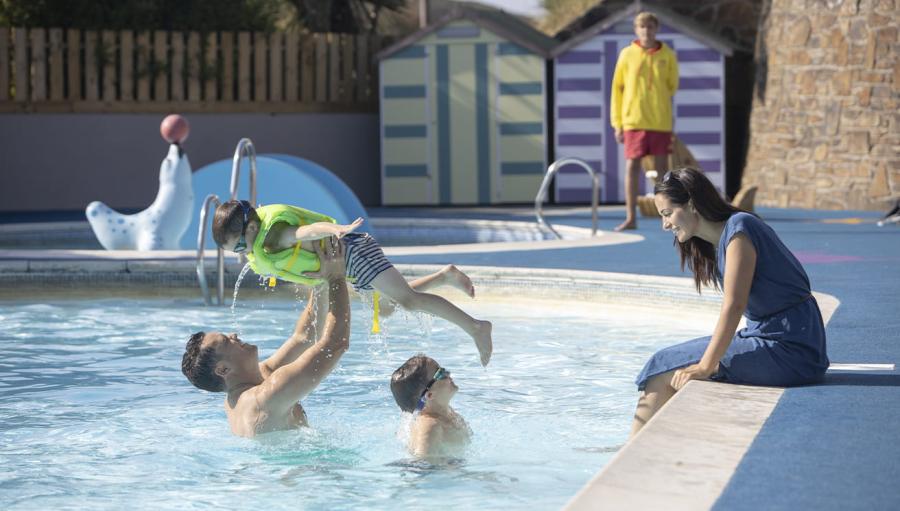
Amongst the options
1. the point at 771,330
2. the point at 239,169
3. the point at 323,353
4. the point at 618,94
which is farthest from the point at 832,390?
the point at 618,94

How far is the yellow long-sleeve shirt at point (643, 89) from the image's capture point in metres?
13.3

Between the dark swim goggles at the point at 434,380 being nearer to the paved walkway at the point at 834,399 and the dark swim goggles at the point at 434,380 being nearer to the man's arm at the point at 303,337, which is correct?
the man's arm at the point at 303,337

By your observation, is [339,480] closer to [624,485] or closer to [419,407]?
[419,407]

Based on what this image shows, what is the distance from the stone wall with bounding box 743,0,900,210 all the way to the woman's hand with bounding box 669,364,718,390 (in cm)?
1105

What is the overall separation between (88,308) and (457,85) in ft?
27.0

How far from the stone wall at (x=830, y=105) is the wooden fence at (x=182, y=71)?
5.43 meters

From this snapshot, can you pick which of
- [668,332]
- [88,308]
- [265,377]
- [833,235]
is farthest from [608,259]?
[265,377]

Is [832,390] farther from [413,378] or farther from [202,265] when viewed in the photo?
[202,265]

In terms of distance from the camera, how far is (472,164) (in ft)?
57.5

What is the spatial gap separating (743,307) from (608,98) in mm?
12601

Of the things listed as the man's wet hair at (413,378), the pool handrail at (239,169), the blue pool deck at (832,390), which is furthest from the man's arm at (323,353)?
the pool handrail at (239,169)

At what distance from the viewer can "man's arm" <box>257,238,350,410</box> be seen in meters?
5.24

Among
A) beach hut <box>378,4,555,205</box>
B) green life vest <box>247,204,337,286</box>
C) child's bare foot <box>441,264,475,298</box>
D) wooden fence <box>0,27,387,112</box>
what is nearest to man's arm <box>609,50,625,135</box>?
beach hut <box>378,4,555,205</box>

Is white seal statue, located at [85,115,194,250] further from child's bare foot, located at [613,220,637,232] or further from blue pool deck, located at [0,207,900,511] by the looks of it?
child's bare foot, located at [613,220,637,232]
